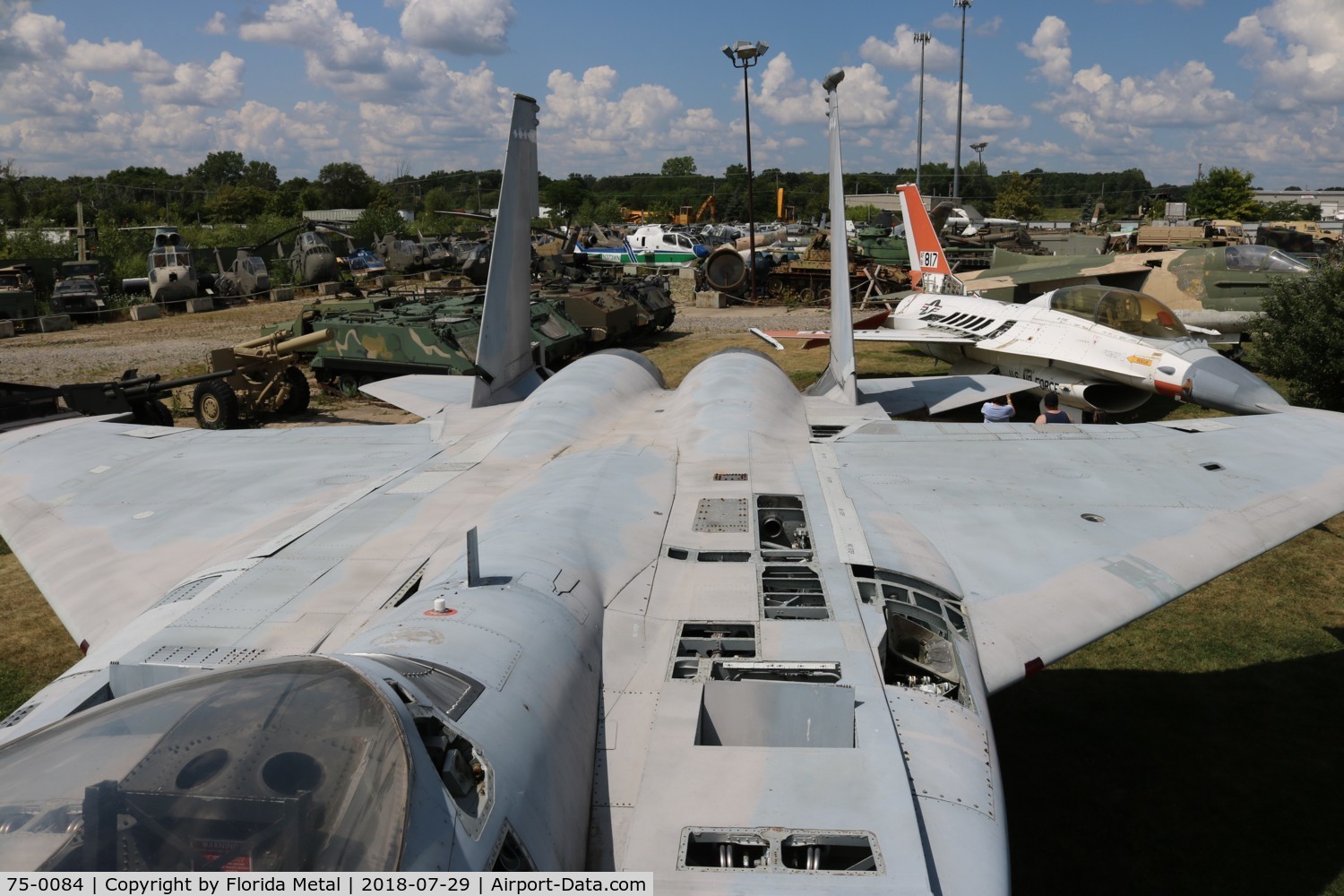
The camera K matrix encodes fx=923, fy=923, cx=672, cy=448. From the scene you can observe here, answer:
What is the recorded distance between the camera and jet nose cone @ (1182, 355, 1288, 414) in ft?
37.6

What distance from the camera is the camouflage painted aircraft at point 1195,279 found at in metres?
16.8

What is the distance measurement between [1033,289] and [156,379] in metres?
16.4

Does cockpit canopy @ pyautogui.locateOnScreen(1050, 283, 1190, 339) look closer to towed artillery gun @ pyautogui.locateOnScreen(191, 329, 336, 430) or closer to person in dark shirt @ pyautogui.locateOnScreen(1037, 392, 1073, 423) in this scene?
person in dark shirt @ pyautogui.locateOnScreen(1037, 392, 1073, 423)

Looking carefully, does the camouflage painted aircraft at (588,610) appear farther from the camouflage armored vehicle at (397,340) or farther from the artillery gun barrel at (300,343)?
the artillery gun barrel at (300,343)

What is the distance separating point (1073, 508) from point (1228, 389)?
21.3 feet

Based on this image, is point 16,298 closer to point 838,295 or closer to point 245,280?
point 245,280

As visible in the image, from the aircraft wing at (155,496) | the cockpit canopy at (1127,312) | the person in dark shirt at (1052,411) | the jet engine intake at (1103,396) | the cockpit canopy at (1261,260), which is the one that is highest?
the cockpit canopy at (1261,260)

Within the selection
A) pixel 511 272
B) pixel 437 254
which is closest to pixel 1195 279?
pixel 511 272

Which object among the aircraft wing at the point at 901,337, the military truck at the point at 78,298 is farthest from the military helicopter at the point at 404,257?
the aircraft wing at the point at 901,337

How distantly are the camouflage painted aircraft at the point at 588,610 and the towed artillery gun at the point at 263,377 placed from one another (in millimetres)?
7333

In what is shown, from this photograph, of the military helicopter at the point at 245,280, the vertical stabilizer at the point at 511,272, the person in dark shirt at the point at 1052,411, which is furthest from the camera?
the military helicopter at the point at 245,280

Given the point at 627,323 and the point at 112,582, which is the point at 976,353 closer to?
the point at 627,323

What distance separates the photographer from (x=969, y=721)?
4.18 meters

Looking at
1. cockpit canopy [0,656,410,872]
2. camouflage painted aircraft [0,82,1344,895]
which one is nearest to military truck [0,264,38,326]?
camouflage painted aircraft [0,82,1344,895]
